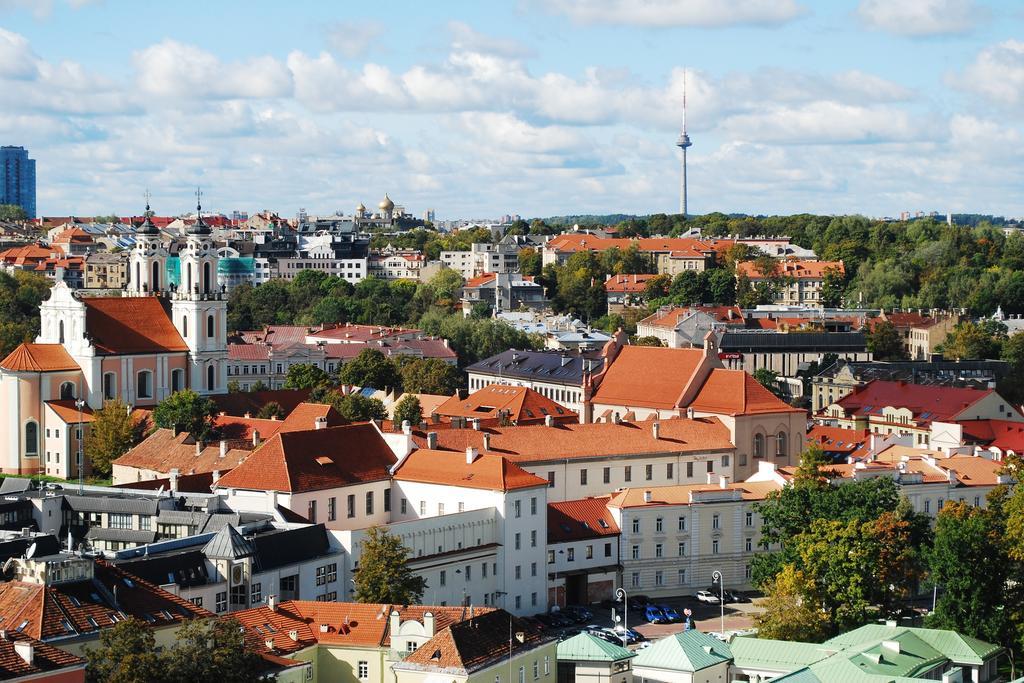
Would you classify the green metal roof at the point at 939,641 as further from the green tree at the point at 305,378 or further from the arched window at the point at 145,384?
the green tree at the point at 305,378

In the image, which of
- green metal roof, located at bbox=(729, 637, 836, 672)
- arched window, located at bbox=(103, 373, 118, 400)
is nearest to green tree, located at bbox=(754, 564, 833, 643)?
green metal roof, located at bbox=(729, 637, 836, 672)

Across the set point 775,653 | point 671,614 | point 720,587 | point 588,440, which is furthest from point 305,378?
point 775,653

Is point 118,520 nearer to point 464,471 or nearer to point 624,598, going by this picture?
point 464,471

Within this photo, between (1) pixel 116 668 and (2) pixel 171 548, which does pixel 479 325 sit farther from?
(1) pixel 116 668

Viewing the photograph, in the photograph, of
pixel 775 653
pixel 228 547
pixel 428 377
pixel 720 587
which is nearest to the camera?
pixel 775 653

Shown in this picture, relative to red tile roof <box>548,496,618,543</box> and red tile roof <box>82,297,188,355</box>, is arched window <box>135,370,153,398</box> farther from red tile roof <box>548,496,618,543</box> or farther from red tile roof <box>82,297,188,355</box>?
red tile roof <box>548,496,618,543</box>

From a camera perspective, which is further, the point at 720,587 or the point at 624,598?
the point at 720,587
